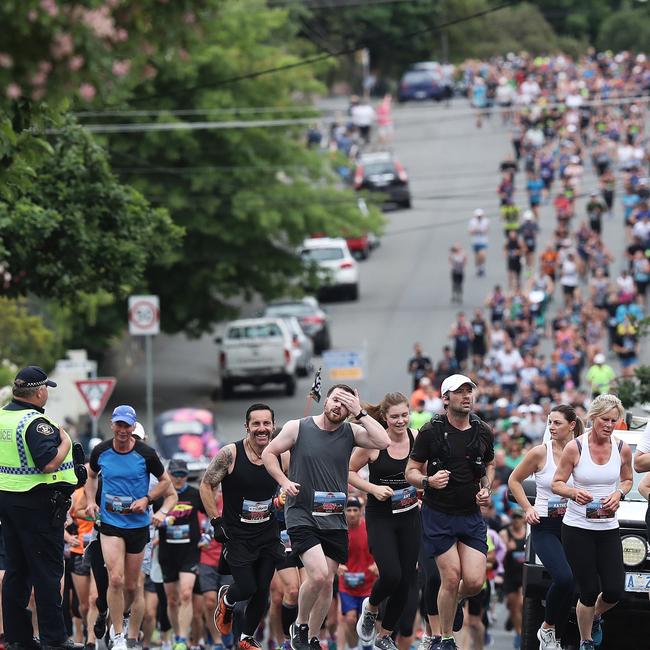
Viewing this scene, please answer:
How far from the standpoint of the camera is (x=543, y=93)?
6638 centimetres

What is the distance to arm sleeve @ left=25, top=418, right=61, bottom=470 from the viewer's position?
12.1m

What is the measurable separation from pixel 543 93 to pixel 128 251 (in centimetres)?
4529

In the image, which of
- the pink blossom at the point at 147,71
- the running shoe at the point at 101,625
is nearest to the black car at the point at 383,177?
the running shoe at the point at 101,625

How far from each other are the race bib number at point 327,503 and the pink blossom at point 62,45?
5493 millimetres

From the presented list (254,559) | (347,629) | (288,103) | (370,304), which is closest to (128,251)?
Answer: (347,629)

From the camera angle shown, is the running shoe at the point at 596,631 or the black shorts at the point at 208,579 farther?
the black shorts at the point at 208,579

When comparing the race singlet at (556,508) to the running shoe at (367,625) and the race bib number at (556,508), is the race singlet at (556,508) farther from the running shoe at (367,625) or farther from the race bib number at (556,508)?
the running shoe at (367,625)

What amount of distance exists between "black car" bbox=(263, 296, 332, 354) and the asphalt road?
770mm

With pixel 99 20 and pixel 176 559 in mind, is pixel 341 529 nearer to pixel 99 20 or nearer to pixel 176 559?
pixel 176 559

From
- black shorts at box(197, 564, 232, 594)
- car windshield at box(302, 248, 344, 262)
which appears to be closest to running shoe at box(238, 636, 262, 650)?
black shorts at box(197, 564, 232, 594)

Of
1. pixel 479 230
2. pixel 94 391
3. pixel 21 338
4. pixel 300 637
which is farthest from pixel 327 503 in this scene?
pixel 479 230

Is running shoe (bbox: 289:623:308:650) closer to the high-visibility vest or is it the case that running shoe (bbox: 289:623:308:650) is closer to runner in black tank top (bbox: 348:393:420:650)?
runner in black tank top (bbox: 348:393:420:650)

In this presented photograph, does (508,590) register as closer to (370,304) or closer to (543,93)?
(370,304)

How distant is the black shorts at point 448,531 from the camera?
500 inches
